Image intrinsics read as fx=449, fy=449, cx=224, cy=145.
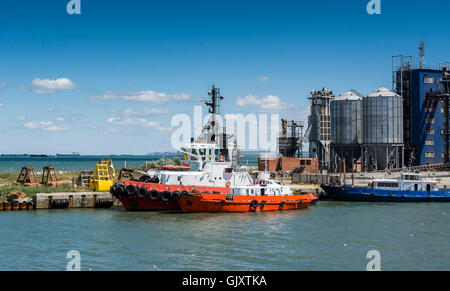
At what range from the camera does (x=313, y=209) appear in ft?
148

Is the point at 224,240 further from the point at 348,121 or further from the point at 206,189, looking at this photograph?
the point at 348,121

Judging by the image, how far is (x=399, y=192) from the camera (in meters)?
51.2

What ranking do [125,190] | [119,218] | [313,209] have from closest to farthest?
[119,218]
[125,190]
[313,209]

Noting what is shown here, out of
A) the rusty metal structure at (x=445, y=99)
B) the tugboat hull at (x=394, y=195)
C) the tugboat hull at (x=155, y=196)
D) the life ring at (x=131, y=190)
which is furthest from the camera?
the rusty metal structure at (x=445, y=99)

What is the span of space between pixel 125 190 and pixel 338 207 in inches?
859

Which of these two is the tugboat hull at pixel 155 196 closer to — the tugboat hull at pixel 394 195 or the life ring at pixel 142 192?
the life ring at pixel 142 192

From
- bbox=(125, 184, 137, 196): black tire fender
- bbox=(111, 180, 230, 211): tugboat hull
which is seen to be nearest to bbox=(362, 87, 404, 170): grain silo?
bbox=(111, 180, 230, 211): tugboat hull

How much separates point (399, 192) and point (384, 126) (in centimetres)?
2334

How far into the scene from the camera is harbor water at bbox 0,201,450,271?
931 inches

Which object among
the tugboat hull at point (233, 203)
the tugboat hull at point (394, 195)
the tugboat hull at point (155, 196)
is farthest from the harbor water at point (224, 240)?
the tugboat hull at point (394, 195)

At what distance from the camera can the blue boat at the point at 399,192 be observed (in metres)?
51.0

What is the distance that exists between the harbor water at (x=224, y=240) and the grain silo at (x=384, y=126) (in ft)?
101

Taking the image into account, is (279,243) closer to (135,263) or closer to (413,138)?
(135,263)
